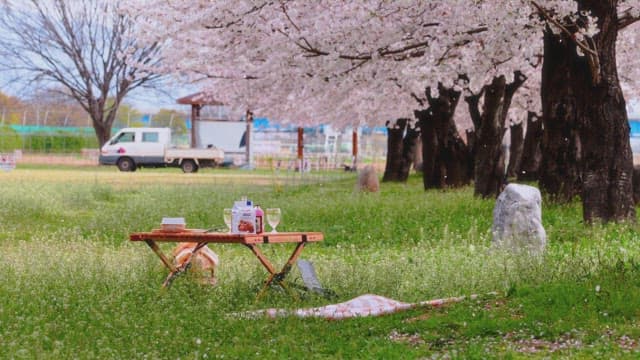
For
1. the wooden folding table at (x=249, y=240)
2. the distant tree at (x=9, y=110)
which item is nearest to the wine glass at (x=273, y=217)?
the wooden folding table at (x=249, y=240)

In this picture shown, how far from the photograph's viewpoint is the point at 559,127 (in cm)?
1886

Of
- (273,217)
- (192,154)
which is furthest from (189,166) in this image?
(273,217)

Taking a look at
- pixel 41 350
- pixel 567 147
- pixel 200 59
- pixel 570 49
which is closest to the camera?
pixel 41 350

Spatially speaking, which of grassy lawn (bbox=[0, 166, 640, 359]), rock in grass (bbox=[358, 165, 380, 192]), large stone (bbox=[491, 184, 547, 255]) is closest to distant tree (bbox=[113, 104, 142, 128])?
rock in grass (bbox=[358, 165, 380, 192])

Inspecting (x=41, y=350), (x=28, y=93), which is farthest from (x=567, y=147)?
(x=28, y=93)

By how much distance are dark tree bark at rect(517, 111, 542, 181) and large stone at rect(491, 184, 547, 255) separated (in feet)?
47.9

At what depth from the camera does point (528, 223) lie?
1302cm

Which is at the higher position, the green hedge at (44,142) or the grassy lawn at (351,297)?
the green hedge at (44,142)

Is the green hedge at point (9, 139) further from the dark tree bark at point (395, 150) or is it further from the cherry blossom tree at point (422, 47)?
the cherry blossom tree at point (422, 47)

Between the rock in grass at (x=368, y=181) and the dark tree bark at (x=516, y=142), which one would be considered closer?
the rock in grass at (x=368, y=181)

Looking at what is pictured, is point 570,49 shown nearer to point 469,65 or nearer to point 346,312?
point 469,65

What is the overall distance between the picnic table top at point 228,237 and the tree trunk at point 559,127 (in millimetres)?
8126

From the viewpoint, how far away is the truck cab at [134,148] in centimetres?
5209

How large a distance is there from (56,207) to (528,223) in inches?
479
